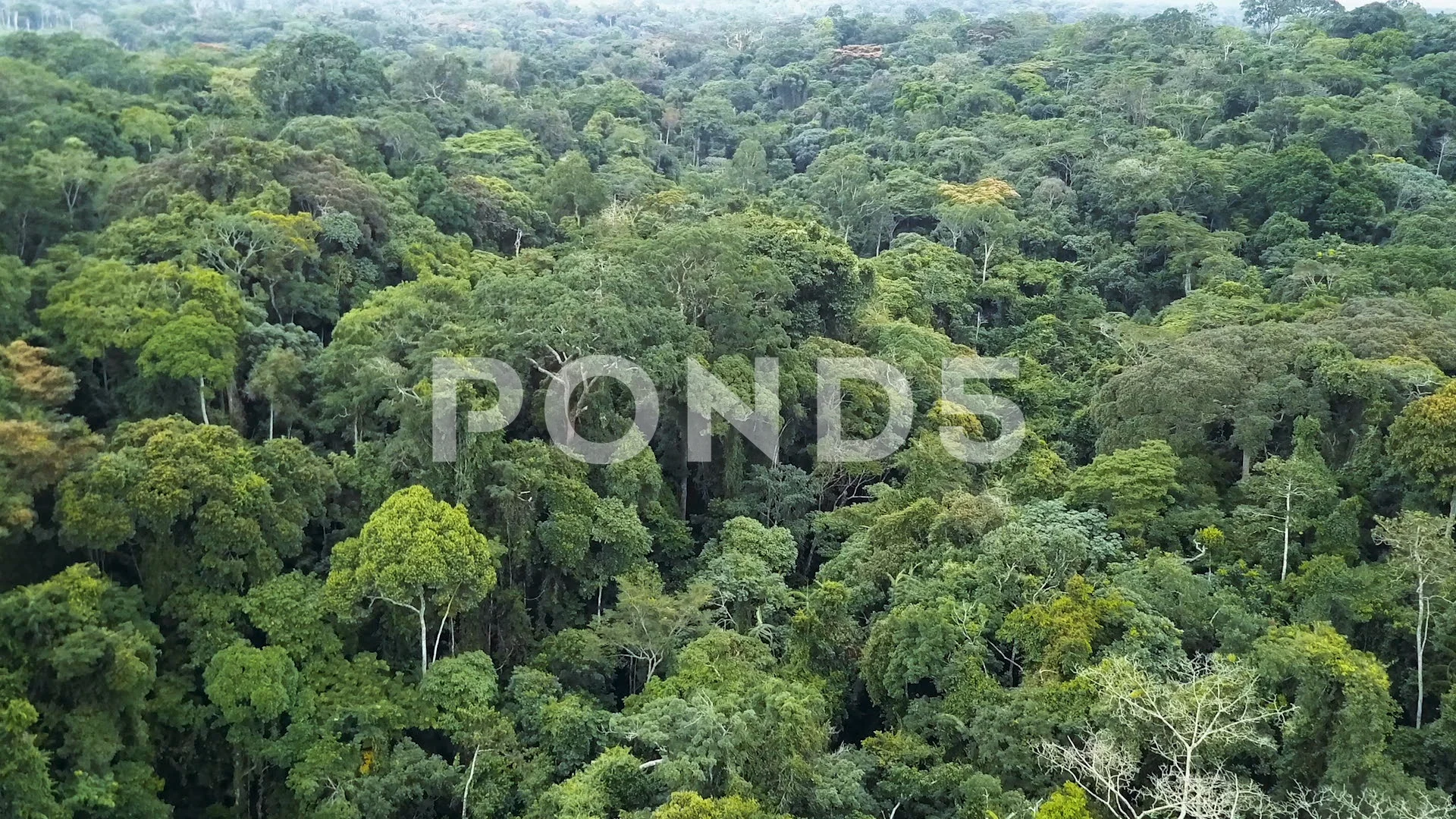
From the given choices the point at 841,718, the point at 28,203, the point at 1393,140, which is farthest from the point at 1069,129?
the point at 28,203

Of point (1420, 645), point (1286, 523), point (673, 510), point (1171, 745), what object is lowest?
point (673, 510)

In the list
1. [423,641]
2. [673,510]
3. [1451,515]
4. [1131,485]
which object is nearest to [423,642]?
[423,641]

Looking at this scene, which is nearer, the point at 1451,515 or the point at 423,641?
the point at 1451,515

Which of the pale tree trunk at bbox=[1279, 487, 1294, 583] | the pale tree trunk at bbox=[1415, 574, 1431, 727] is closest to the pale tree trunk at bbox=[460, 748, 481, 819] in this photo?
the pale tree trunk at bbox=[1279, 487, 1294, 583]

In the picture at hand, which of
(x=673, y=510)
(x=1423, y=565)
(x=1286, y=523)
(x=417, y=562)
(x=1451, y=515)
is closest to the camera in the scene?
(x=1423, y=565)

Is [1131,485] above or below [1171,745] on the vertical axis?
above

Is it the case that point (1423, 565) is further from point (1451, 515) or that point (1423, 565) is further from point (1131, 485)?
point (1131, 485)

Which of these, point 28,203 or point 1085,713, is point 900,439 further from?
point 28,203

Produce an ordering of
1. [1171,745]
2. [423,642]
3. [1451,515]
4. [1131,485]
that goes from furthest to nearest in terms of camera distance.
→ [1131,485] < [423,642] < [1451,515] < [1171,745]

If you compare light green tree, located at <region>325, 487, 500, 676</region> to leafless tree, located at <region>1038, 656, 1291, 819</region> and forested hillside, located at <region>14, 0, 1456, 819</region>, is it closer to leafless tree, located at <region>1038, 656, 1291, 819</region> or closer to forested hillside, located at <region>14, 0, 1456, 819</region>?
forested hillside, located at <region>14, 0, 1456, 819</region>

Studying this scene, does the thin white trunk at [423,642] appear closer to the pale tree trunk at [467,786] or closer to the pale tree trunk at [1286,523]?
the pale tree trunk at [467,786]
